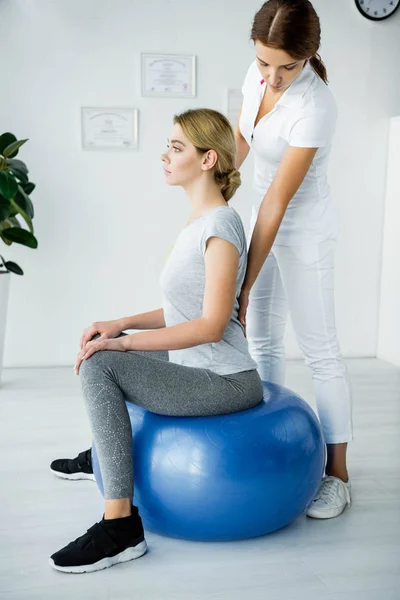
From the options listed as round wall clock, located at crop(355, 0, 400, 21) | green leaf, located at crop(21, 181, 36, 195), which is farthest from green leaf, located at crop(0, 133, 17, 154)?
round wall clock, located at crop(355, 0, 400, 21)

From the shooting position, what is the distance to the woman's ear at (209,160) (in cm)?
165

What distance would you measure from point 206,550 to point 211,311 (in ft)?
1.88

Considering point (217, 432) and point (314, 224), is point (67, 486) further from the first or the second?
point (314, 224)

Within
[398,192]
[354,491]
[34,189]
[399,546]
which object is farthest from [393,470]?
[34,189]

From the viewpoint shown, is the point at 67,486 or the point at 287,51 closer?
the point at 287,51

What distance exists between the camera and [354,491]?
2.02 m

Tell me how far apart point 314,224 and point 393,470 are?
0.86 metres

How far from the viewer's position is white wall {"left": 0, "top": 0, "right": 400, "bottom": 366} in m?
3.18

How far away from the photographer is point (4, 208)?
272cm

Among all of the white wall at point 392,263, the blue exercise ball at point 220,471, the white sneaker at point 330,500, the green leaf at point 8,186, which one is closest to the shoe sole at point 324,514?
the white sneaker at point 330,500

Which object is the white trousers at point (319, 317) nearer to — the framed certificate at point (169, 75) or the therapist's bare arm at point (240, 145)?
the therapist's bare arm at point (240, 145)

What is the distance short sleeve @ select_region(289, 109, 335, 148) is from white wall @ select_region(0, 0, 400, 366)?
170cm

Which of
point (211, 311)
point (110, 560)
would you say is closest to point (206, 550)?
point (110, 560)

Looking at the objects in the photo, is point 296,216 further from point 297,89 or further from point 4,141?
point 4,141
